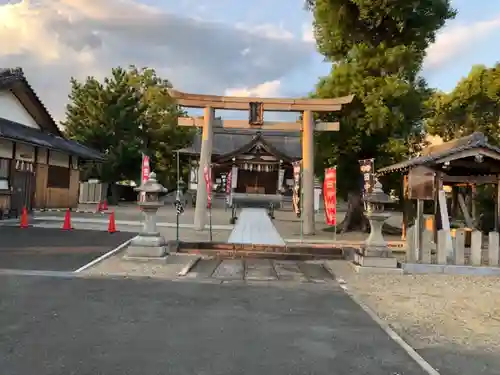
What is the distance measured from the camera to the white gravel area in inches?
236

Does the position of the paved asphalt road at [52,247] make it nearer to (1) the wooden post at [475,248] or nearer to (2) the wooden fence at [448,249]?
(2) the wooden fence at [448,249]

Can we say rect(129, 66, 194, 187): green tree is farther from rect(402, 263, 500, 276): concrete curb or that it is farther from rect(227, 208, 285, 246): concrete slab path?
rect(402, 263, 500, 276): concrete curb

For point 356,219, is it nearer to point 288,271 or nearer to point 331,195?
point 331,195

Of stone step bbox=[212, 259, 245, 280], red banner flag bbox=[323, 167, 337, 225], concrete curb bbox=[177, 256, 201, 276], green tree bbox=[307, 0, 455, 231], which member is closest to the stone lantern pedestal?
stone step bbox=[212, 259, 245, 280]

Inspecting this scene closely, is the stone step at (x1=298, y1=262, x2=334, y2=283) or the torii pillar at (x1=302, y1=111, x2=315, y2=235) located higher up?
the torii pillar at (x1=302, y1=111, x2=315, y2=235)

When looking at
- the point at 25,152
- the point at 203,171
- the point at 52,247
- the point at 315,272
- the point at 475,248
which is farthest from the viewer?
the point at 25,152

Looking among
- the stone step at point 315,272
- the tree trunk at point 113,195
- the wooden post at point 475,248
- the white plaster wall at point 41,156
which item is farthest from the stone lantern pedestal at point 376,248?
the tree trunk at point 113,195

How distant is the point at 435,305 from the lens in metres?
7.78

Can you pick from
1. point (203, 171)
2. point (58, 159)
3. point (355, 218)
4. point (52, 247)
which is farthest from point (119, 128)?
point (52, 247)

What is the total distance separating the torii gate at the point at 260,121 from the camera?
18750mm

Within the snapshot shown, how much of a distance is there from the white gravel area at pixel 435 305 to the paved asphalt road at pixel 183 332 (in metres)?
0.48

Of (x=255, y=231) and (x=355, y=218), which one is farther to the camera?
(x=355, y=218)

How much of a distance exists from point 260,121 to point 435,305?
12632 mm

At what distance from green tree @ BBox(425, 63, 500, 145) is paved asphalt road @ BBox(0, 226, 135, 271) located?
661 inches
